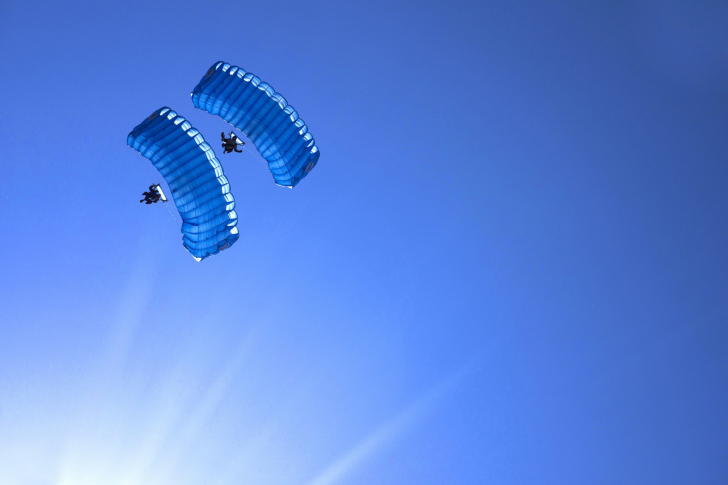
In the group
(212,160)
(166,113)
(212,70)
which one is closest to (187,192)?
(212,160)

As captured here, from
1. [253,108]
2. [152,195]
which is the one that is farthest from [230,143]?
[152,195]

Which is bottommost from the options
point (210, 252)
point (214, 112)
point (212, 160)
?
point (210, 252)

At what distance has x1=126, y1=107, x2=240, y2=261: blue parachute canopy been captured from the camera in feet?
71.6

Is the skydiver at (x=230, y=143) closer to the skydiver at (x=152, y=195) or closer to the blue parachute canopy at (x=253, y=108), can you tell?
the blue parachute canopy at (x=253, y=108)

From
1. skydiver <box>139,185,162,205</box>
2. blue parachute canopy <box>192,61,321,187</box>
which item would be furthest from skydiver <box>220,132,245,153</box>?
skydiver <box>139,185,162,205</box>

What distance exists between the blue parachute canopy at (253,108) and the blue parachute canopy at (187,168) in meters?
1.49

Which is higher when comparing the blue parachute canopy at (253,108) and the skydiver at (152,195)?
the blue parachute canopy at (253,108)

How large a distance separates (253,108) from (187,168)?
347cm

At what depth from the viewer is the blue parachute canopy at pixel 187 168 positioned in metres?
21.8

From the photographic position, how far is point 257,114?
74.4 ft

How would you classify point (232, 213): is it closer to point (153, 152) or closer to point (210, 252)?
point (210, 252)

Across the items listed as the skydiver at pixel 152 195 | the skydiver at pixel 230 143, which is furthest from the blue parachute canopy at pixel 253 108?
the skydiver at pixel 152 195

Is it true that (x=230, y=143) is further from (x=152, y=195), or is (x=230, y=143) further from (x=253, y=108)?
(x=152, y=195)

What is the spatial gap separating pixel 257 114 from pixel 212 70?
255cm
